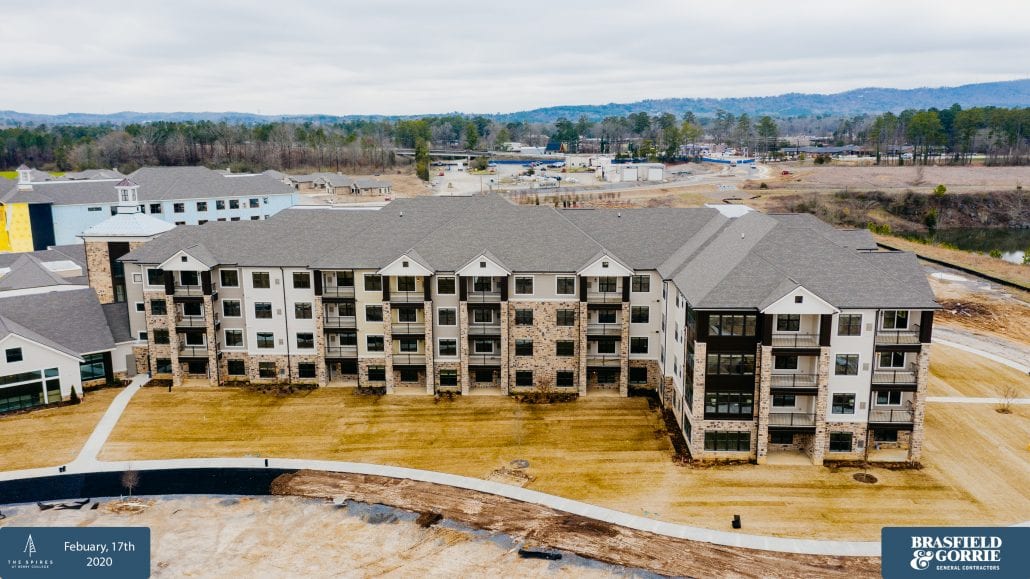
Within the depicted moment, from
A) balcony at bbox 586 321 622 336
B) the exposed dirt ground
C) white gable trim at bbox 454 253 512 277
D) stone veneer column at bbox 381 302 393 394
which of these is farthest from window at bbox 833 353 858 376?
stone veneer column at bbox 381 302 393 394

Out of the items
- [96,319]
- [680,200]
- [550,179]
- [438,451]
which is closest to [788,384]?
[438,451]

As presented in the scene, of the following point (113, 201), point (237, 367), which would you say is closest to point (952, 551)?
point (237, 367)

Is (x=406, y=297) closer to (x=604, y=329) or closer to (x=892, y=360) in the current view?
(x=604, y=329)

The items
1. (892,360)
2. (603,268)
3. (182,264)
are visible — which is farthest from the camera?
(182,264)

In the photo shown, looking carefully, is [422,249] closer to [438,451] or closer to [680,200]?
[438,451]

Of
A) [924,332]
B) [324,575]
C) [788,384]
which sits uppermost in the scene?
[924,332]
